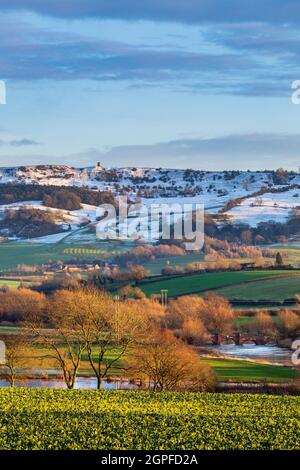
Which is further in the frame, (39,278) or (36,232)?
(36,232)

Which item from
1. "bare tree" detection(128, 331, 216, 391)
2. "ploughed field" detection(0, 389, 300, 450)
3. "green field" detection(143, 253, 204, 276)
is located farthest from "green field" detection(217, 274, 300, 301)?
"ploughed field" detection(0, 389, 300, 450)

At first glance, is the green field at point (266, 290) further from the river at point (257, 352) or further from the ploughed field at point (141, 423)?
the ploughed field at point (141, 423)

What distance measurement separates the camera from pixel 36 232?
189500 millimetres

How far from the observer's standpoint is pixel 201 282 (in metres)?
114

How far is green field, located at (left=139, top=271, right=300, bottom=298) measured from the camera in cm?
10981

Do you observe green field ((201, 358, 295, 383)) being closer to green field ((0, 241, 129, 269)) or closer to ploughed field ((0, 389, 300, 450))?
ploughed field ((0, 389, 300, 450))

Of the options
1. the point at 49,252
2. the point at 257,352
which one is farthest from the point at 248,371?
the point at 49,252

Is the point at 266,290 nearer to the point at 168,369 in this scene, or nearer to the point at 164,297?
the point at 164,297

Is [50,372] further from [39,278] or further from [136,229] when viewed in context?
[136,229]

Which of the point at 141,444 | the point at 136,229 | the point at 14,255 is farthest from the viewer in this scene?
the point at 136,229

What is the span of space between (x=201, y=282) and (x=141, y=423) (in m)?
83.5

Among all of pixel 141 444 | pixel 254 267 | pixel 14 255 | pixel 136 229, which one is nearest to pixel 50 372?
pixel 141 444

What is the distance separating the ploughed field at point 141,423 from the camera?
28.0 metres
